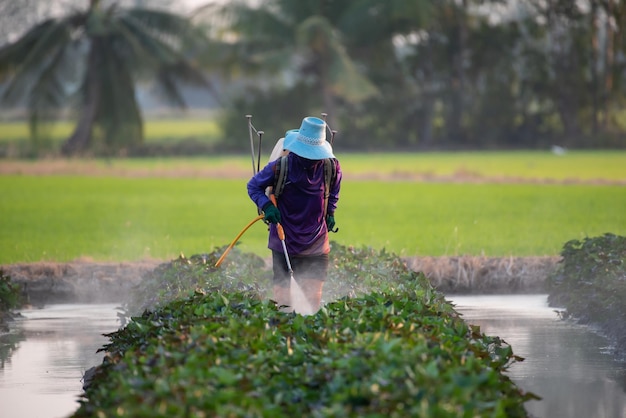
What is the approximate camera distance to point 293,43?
51.1 m

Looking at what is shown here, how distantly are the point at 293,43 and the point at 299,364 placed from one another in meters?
44.9

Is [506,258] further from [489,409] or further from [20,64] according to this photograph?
[20,64]

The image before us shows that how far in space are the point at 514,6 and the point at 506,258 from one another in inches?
1621

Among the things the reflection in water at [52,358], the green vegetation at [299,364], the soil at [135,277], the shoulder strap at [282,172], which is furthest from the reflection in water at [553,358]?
the reflection in water at [52,358]

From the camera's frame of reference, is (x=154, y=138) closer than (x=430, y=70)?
No

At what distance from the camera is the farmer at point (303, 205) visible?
8.78 m

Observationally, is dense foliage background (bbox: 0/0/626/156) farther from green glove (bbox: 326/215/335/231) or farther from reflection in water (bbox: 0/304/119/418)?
green glove (bbox: 326/215/335/231)

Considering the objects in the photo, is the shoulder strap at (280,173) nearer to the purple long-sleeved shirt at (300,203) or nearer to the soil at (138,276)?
the purple long-sleeved shirt at (300,203)

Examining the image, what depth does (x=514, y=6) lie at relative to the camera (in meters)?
54.2

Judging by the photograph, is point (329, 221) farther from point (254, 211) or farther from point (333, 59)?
point (333, 59)

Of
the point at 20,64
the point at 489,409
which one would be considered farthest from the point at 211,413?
the point at 20,64

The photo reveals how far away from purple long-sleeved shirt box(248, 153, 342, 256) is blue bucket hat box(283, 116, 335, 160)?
0.16 meters

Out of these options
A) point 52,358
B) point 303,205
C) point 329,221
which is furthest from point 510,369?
point 52,358

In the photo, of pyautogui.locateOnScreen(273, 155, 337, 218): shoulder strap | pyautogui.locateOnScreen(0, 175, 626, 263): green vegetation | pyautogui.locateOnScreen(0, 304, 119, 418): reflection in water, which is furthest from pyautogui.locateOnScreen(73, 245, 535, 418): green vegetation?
pyautogui.locateOnScreen(0, 175, 626, 263): green vegetation
